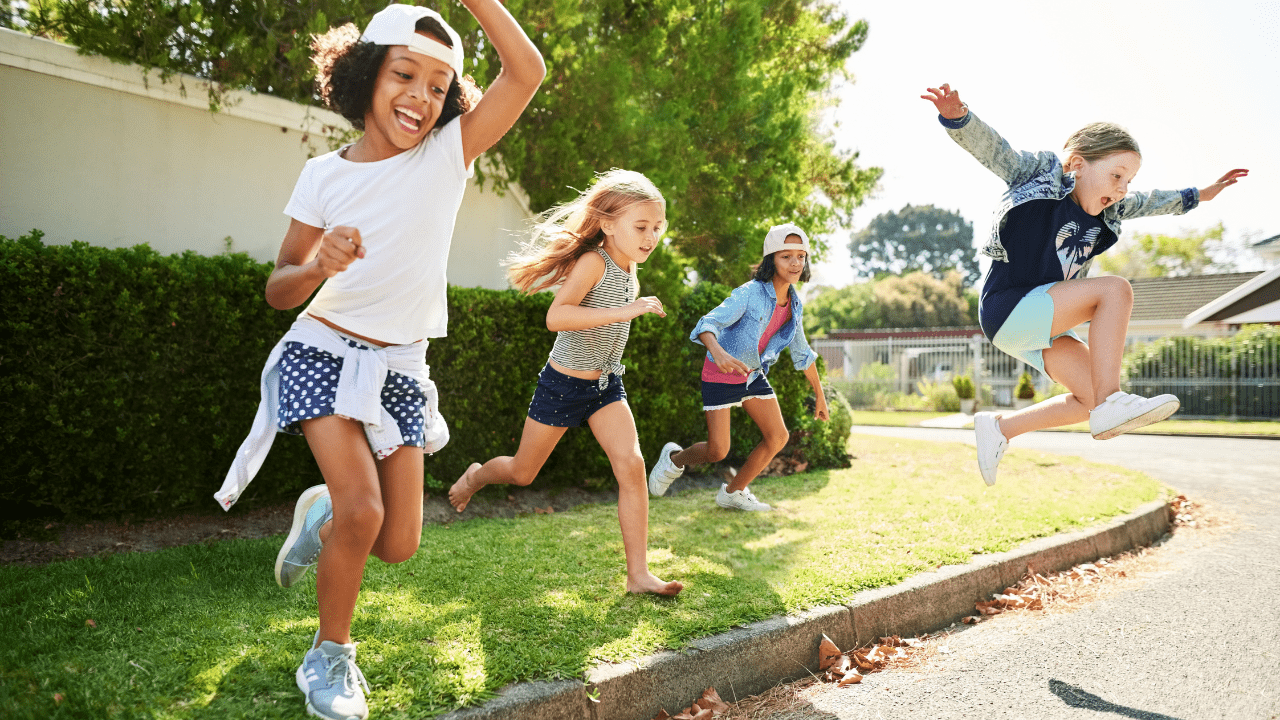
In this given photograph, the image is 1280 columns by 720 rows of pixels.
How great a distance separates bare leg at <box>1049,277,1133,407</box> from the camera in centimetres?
337

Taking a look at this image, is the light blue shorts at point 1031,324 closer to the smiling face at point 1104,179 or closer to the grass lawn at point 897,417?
the smiling face at point 1104,179

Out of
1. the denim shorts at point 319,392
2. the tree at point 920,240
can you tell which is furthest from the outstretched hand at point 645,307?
the tree at point 920,240

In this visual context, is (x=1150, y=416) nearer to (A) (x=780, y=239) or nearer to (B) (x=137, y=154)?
(A) (x=780, y=239)

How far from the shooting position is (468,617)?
3186mm

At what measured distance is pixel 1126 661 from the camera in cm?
326

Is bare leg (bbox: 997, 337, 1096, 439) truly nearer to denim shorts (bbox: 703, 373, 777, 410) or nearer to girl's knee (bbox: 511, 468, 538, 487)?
denim shorts (bbox: 703, 373, 777, 410)

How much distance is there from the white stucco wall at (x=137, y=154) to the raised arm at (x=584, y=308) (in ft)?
10.0

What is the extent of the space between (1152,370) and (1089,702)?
73.3ft

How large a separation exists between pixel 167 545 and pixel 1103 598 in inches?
213

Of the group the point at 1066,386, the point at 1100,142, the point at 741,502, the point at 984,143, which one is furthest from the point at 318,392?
the point at 741,502

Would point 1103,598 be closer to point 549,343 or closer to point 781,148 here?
point 549,343

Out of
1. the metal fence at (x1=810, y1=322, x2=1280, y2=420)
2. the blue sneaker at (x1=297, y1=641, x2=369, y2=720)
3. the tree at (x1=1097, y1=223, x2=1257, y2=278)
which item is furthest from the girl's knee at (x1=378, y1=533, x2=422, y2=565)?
the tree at (x1=1097, y1=223, x2=1257, y2=278)

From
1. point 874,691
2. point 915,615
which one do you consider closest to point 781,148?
point 915,615

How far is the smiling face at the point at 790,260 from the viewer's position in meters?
4.98
